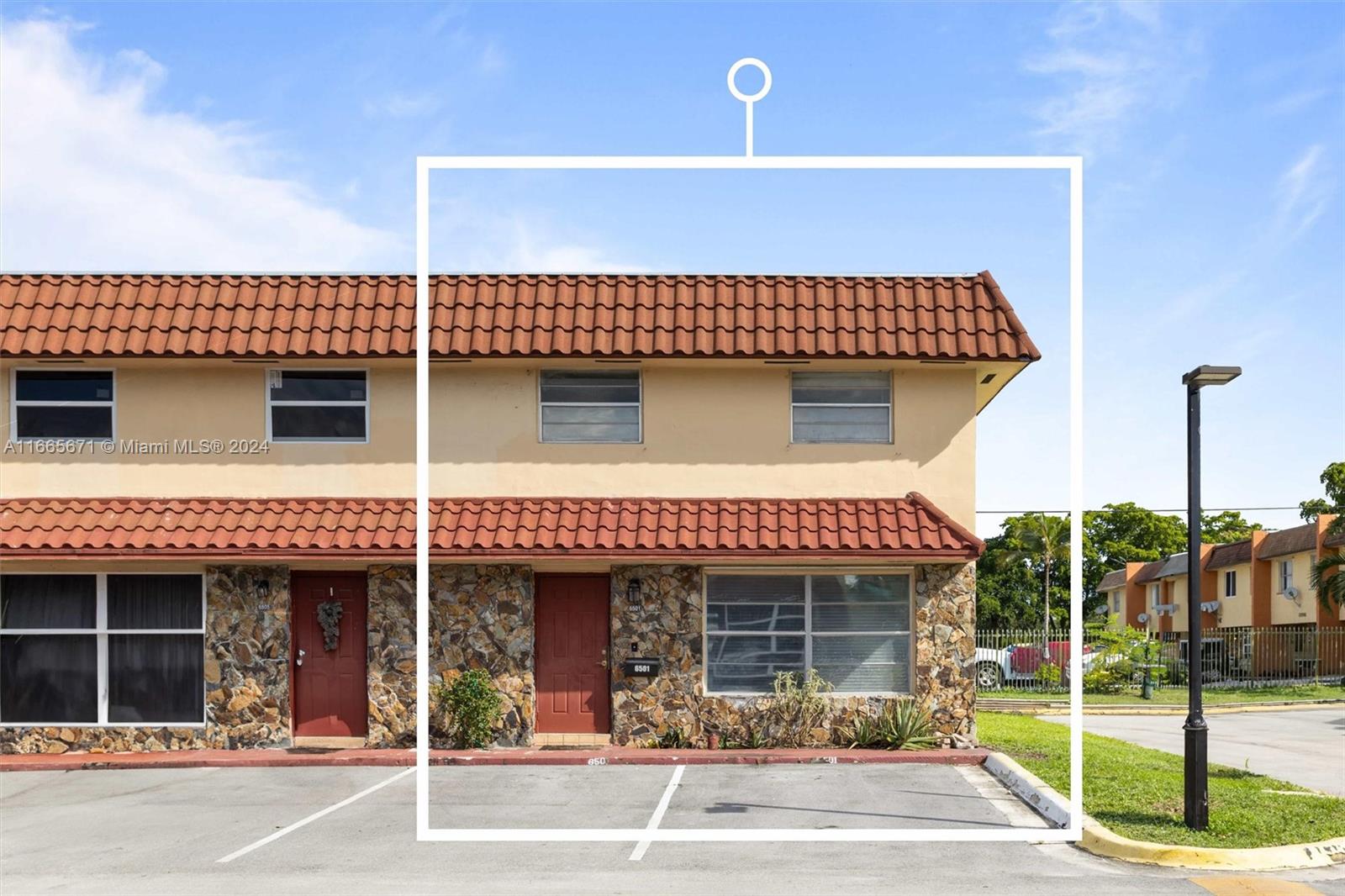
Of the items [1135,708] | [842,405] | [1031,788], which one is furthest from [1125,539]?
[1031,788]

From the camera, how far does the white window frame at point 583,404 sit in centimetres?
1894

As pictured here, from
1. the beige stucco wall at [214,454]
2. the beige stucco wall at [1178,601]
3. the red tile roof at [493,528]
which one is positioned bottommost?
the beige stucco wall at [1178,601]

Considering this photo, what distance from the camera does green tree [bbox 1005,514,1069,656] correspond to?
177ft

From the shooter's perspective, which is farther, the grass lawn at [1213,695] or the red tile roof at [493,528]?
the grass lawn at [1213,695]

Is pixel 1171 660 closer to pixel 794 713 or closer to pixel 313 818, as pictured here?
pixel 794 713

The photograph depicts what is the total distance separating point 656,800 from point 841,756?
381 cm

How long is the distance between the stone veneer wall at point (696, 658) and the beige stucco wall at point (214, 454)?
3.76 metres

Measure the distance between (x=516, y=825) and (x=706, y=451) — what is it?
7.37 m

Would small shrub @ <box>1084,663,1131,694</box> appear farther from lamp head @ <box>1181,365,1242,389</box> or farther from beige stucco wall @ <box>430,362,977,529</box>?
lamp head @ <box>1181,365,1242,389</box>

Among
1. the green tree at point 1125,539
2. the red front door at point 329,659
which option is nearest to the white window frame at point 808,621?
the red front door at point 329,659

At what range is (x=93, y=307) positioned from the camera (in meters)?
19.0

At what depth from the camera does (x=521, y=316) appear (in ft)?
61.7

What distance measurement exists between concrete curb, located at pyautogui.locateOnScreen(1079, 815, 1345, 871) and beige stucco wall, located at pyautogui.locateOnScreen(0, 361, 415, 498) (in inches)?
439

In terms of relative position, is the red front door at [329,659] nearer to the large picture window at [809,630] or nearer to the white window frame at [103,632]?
the white window frame at [103,632]
